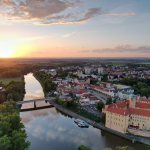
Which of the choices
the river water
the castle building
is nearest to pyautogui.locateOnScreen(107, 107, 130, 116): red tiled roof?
the castle building

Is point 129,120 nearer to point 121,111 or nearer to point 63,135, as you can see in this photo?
point 121,111

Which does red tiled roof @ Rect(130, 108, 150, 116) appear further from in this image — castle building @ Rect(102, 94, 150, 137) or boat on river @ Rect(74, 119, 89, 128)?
boat on river @ Rect(74, 119, 89, 128)

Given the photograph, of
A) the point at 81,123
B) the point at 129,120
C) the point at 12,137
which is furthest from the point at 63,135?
the point at 129,120

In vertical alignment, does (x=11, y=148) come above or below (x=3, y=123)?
below

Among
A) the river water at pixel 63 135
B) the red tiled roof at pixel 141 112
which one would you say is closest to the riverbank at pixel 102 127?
the river water at pixel 63 135

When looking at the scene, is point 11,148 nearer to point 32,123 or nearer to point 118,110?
point 32,123

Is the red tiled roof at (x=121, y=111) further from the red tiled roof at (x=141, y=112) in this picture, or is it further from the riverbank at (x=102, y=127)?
the riverbank at (x=102, y=127)

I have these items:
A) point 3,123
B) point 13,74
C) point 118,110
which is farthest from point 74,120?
point 13,74

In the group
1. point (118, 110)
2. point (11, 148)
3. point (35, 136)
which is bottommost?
point (35, 136)
